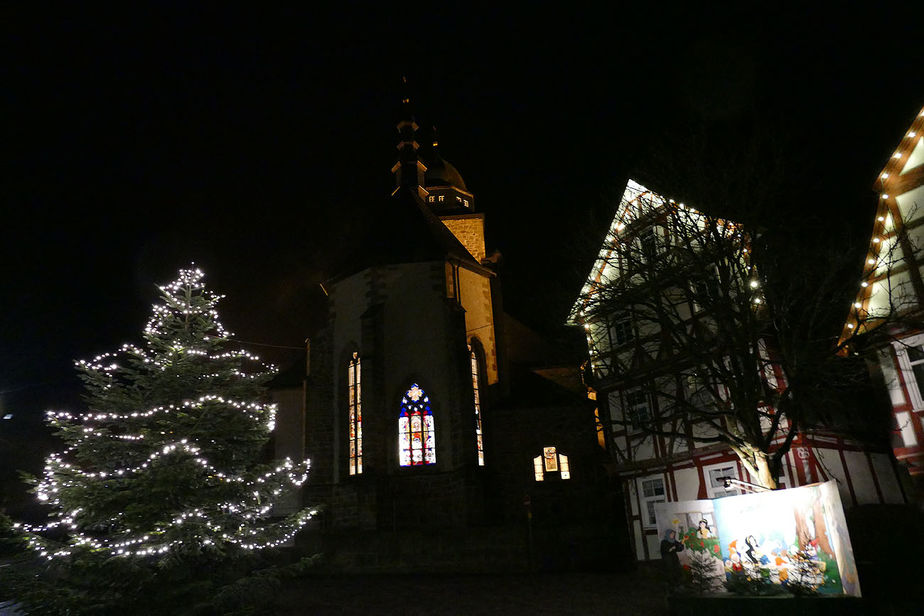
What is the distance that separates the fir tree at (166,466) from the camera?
966 centimetres

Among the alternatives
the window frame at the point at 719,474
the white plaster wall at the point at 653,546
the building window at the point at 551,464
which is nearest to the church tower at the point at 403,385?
the building window at the point at 551,464

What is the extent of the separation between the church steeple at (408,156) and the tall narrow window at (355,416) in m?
17.8

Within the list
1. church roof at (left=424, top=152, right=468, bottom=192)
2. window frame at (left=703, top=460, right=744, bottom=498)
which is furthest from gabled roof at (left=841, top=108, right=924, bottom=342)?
church roof at (left=424, top=152, right=468, bottom=192)

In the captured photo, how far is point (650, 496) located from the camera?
17.7 metres

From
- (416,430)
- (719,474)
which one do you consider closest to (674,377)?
(719,474)

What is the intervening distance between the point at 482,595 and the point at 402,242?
15666 mm

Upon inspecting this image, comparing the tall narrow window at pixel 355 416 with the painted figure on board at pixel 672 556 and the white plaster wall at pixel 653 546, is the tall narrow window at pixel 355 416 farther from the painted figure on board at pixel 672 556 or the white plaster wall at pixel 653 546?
the painted figure on board at pixel 672 556

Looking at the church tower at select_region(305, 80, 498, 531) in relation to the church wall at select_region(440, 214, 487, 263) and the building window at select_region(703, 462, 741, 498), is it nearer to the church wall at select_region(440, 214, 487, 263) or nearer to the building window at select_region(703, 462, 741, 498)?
the building window at select_region(703, 462, 741, 498)

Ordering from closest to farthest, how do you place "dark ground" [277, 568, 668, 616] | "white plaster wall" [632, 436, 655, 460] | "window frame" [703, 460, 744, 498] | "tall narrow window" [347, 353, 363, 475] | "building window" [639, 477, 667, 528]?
"dark ground" [277, 568, 668, 616] < "window frame" [703, 460, 744, 498] < "building window" [639, 477, 667, 528] < "white plaster wall" [632, 436, 655, 460] < "tall narrow window" [347, 353, 363, 475]

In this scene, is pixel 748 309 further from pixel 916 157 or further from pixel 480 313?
pixel 480 313

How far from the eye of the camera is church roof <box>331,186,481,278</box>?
82.8 ft

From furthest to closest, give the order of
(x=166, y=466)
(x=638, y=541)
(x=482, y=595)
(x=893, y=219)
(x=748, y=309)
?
(x=638, y=541)
(x=482, y=595)
(x=893, y=219)
(x=748, y=309)
(x=166, y=466)

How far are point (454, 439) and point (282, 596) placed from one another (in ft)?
30.1

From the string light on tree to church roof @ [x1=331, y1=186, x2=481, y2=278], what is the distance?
44.5 feet
